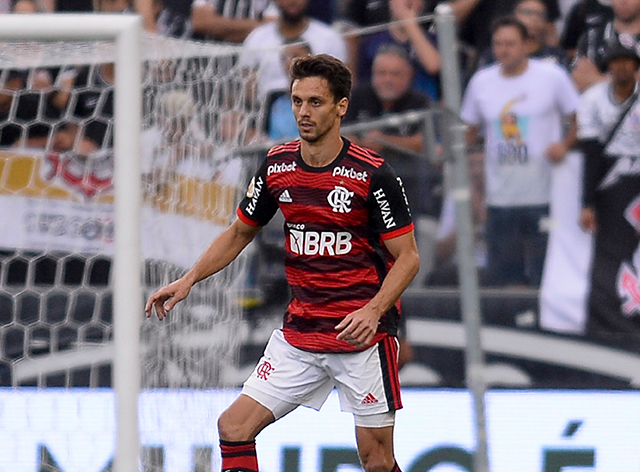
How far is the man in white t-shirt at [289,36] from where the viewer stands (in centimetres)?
651

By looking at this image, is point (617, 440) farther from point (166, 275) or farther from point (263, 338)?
point (166, 275)

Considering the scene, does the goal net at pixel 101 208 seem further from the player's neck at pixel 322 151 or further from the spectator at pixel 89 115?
the player's neck at pixel 322 151

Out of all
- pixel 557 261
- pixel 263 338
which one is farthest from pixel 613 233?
pixel 263 338

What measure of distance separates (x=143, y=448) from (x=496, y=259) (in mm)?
2672

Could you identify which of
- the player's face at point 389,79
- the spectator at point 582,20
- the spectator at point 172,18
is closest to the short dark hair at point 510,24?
the spectator at point 582,20

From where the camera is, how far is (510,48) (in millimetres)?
6711

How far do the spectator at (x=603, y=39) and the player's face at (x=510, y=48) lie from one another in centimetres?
34

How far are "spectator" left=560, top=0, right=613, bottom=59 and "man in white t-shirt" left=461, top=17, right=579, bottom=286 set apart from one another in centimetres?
32

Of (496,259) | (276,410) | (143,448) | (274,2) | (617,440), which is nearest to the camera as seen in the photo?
(276,410)

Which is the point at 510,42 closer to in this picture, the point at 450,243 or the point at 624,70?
the point at 624,70

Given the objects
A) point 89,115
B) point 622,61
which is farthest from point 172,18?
point 622,61

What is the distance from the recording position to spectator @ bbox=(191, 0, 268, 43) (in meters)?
7.59

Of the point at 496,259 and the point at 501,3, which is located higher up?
the point at 501,3

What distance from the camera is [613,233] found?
6.24 m
